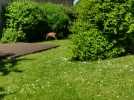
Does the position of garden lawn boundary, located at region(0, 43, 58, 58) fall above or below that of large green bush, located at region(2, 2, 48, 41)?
below

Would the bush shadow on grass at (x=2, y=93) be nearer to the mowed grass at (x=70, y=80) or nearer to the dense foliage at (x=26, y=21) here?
the mowed grass at (x=70, y=80)

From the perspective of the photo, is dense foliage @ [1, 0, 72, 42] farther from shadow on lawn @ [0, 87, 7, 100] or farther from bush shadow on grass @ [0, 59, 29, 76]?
shadow on lawn @ [0, 87, 7, 100]

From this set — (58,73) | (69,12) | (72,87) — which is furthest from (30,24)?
A: (72,87)

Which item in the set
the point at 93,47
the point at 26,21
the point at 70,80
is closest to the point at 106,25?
the point at 93,47

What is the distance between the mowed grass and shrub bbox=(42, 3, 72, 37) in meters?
9.61

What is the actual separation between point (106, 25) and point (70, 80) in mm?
3590

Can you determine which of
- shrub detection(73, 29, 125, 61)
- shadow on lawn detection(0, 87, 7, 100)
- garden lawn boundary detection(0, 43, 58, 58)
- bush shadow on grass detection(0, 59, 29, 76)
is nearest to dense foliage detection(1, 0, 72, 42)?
garden lawn boundary detection(0, 43, 58, 58)

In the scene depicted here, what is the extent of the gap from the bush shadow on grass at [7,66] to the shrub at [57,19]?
9.26 m

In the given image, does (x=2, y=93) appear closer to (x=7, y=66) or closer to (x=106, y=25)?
(x=7, y=66)

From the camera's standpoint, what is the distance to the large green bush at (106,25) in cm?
1605

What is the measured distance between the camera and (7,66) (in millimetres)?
15742

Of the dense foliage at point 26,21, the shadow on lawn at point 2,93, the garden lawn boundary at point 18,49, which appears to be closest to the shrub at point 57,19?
the dense foliage at point 26,21

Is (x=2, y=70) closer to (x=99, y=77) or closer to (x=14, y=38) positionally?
(x=99, y=77)

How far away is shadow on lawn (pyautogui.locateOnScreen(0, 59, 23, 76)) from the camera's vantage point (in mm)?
14972
